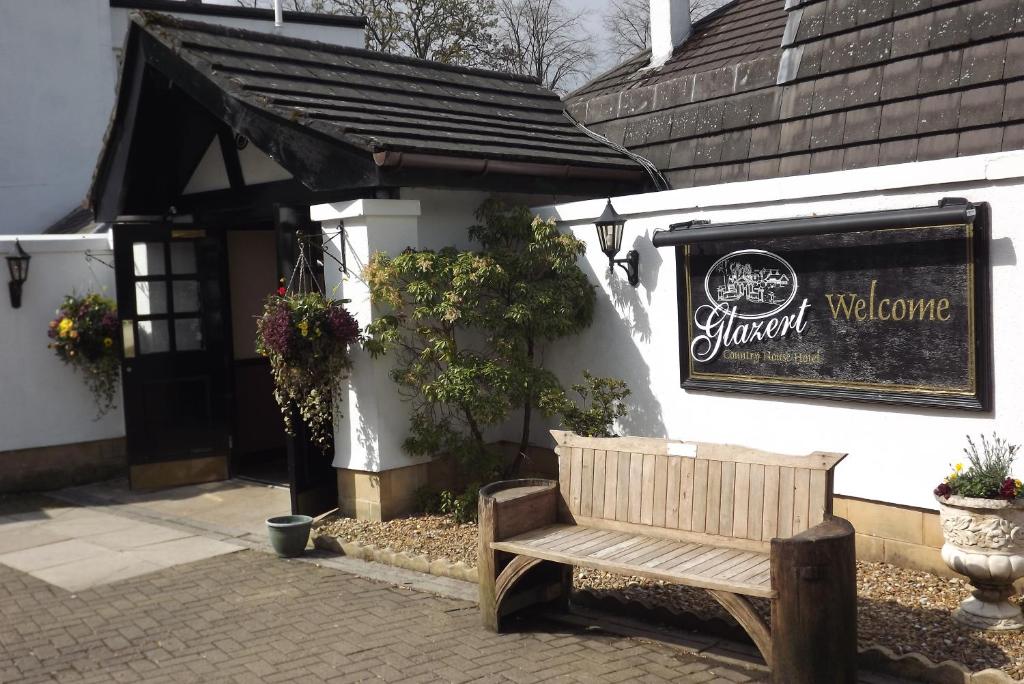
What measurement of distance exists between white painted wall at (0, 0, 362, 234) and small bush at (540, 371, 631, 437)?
1251cm

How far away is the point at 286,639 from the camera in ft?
18.7

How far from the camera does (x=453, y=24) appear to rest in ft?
89.5

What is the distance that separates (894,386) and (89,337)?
786 cm

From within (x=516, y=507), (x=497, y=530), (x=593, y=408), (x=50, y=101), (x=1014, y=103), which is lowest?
(x=497, y=530)

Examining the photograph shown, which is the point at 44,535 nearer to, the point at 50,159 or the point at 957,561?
the point at 957,561

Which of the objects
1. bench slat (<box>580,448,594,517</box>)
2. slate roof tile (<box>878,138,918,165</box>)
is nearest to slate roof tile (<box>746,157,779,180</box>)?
slate roof tile (<box>878,138,918,165</box>)

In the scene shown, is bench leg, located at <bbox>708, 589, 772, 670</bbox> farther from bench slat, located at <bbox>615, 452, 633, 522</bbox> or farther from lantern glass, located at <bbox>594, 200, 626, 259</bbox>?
lantern glass, located at <bbox>594, 200, 626, 259</bbox>

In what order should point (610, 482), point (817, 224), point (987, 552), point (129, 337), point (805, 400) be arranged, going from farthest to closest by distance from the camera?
1. point (129, 337)
2. point (805, 400)
3. point (817, 224)
4. point (610, 482)
5. point (987, 552)

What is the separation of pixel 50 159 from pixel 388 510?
473 inches

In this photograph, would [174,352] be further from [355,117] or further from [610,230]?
[610,230]

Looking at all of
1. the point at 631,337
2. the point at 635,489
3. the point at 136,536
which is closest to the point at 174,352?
the point at 136,536

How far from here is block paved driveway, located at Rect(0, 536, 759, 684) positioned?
514 centimetres

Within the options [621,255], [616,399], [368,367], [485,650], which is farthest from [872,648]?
[368,367]

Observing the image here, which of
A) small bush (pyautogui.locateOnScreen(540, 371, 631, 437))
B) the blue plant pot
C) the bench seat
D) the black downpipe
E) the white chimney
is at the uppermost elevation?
the white chimney
